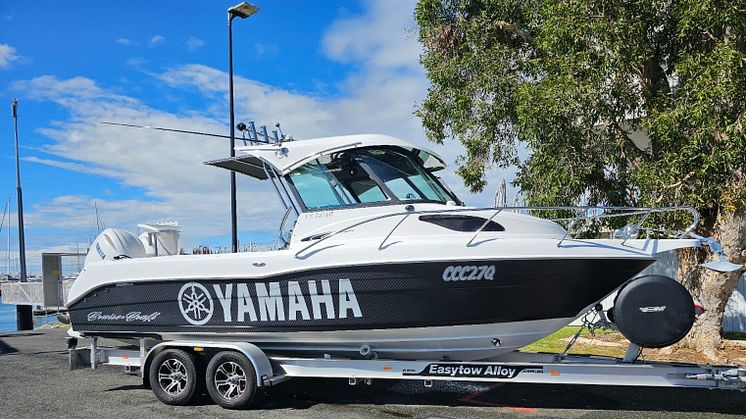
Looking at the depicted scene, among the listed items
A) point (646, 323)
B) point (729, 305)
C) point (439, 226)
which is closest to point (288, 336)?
point (439, 226)

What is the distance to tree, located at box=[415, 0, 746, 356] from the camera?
7883mm

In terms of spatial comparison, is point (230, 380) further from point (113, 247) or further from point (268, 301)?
point (113, 247)

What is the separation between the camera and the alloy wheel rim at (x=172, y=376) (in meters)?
6.76

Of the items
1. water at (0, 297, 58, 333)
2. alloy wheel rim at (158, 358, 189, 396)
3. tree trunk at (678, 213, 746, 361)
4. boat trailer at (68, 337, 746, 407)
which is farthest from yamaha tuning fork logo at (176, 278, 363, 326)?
tree trunk at (678, 213, 746, 361)

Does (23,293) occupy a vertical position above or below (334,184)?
below

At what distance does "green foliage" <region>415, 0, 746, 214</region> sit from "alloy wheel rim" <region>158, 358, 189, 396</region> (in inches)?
224

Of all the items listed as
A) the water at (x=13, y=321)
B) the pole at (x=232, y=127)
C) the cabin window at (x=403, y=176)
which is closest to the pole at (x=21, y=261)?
the water at (x=13, y=321)

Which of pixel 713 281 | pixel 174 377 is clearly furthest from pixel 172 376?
pixel 713 281

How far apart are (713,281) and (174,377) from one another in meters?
7.93

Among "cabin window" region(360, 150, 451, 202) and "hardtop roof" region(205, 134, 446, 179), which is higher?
"hardtop roof" region(205, 134, 446, 179)

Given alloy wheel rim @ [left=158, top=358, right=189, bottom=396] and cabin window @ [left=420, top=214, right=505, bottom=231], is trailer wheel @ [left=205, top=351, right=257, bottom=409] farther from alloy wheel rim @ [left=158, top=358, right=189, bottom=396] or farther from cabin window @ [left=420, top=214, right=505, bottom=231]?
cabin window @ [left=420, top=214, right=505, bottom=231]

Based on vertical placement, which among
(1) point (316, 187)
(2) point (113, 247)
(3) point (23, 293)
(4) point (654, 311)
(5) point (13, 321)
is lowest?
(5) point (13, 321)

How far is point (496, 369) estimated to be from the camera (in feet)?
18.5

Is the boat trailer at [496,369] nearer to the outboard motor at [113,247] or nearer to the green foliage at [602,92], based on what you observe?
the outboard motor at [113,247]
